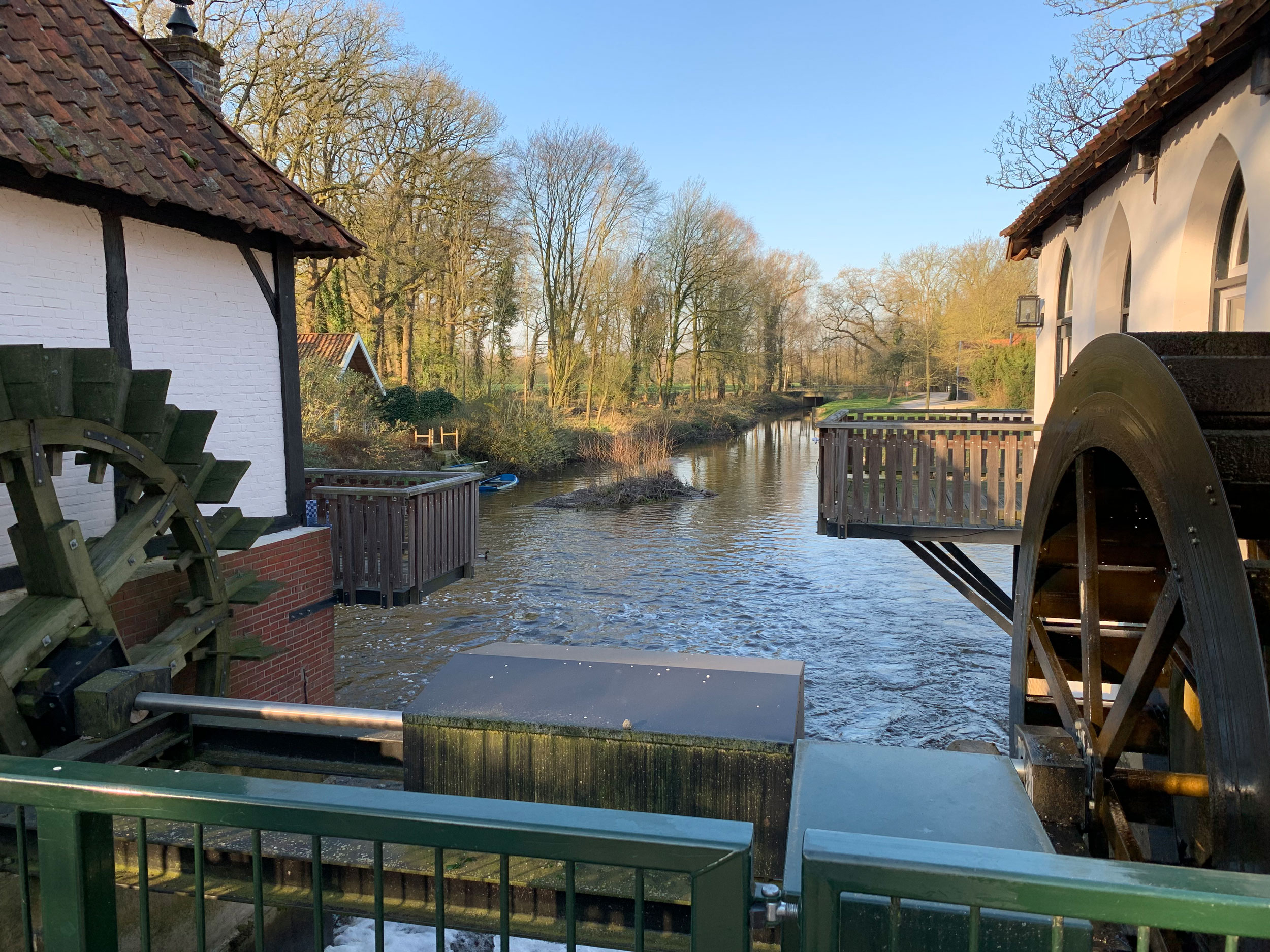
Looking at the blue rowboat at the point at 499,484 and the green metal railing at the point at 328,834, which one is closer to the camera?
the green metal railing at the point at 328,834

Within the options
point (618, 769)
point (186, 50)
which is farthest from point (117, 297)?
point (618, 769)

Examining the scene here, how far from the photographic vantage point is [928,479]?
10.3 metres

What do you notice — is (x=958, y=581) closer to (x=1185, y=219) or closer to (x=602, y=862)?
(x=1185, y=219)

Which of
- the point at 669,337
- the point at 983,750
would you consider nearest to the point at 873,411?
the point at 983,750

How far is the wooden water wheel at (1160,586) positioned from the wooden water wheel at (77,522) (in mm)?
5032

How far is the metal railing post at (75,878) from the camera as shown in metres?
1.69

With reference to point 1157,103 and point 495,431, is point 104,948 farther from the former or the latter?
point 495,431

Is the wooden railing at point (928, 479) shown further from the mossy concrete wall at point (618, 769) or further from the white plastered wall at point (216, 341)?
the mossy concrete wall at point (618, 769)

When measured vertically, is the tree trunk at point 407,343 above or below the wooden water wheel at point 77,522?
above

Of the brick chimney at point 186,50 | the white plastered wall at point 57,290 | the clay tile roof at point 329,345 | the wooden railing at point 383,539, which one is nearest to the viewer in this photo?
the white plastered wall at point 57,290

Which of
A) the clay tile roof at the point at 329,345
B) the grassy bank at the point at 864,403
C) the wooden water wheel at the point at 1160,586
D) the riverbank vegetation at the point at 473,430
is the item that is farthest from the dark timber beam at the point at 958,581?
the grassy bank at the point at 864,403

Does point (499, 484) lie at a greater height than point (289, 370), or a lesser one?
lesser

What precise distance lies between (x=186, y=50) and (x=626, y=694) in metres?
7.07

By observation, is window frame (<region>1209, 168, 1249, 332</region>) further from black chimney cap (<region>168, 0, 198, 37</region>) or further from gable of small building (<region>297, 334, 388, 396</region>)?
gable of small building (<region>297, 334, 388, 396</region>)
